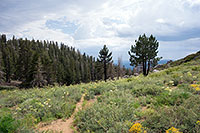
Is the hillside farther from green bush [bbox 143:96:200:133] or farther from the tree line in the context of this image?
the tree line

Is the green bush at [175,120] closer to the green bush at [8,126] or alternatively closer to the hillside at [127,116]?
the hillside at [127,116]

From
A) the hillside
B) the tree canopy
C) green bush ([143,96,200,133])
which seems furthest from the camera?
the tree canopy

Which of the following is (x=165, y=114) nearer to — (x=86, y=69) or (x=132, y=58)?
(x=132, y=58)

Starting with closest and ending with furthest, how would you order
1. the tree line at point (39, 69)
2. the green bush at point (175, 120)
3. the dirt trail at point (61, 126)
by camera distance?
1. the green bush at point (175, 120)
2. the dirt trail at point (61, 126)
3. the tree line at point (39, 69)

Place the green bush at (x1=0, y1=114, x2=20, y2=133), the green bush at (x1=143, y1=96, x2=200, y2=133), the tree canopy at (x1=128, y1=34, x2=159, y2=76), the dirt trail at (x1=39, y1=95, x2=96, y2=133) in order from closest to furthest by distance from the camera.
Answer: the green bush at (x1=143, y1=96, x2=200, y2=133)
the green bush at (x1=0, y1=114, x2=20, y2=133)
the dirt trail at (x1=39, y1=95, x2=96, y2=133)
the tree canopy at (x1=128, y1=34, x2=159, y2=76)

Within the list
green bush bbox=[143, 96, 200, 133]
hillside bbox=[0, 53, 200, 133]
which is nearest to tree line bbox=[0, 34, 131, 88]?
hillside bbox=[0, 53, 200, 133]

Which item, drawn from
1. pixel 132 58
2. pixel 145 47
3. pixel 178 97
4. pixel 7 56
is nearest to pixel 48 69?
pixel 7 56

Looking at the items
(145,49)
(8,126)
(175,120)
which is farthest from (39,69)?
(175,120)

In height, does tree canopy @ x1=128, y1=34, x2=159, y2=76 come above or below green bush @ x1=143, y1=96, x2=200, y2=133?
above

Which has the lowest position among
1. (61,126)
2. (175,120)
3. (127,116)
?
(61,126)

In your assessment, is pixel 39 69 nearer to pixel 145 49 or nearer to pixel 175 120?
pixel 145 49

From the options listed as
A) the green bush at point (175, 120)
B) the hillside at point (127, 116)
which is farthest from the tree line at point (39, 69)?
the green bush at point (175, 120)

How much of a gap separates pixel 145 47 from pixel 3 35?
140 metres

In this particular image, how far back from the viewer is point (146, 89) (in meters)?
7.59
